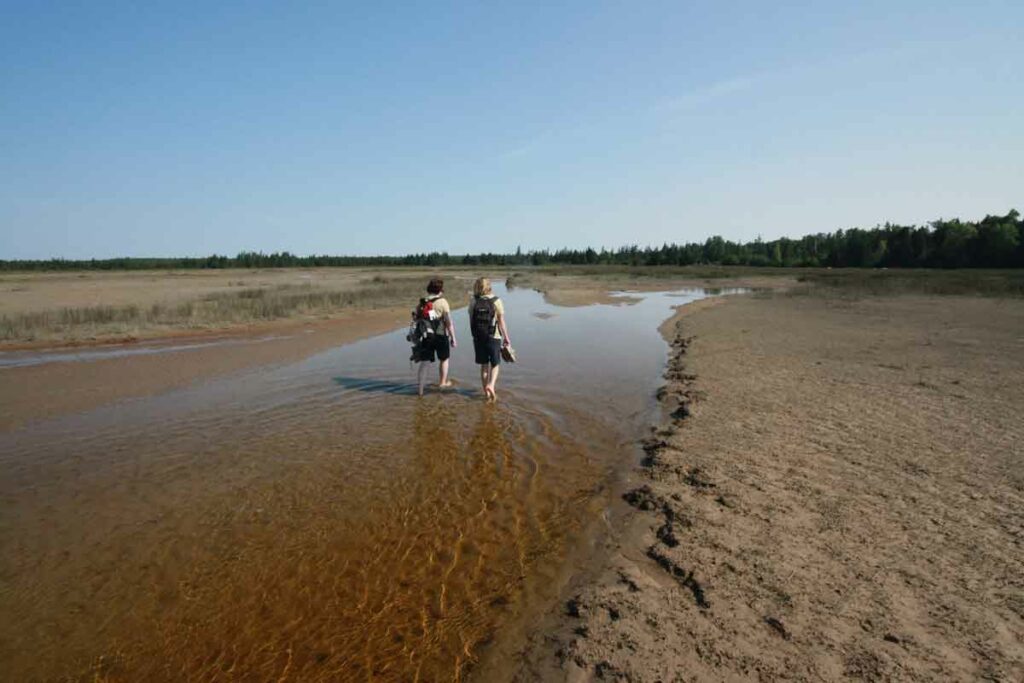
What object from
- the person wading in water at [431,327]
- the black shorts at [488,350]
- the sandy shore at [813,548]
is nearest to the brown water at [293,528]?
the sandy shore at [813,548]

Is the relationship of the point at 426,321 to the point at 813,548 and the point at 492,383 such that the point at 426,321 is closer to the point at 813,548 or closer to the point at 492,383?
the point at 492,383

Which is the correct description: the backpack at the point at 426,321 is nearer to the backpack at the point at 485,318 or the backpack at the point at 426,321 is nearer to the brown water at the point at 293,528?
the backpack at the point at 485,318

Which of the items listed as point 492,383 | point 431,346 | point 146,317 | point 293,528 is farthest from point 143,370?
point 146,317

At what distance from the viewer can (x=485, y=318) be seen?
32.4 ft

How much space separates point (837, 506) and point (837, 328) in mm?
16507

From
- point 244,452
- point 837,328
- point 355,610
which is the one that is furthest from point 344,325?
point 355,610

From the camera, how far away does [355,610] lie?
4.16 metres

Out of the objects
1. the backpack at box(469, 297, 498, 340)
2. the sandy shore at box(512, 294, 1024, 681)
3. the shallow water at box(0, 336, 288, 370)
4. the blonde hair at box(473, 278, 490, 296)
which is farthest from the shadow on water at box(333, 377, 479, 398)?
the shallow water at box(0, 336, 288, 370)

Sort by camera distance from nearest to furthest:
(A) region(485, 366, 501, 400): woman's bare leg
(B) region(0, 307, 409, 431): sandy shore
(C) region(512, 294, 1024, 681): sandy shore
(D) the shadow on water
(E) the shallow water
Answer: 1. (C) region(512, 294, 1024, 681): sandy shore
2. (A) region(485, 366, 501, 400): woman's bare leg
3. (B) region(0, 307, 409, 431): sandy shore
4. (D) the shadow on water
5. (E) the shallow water

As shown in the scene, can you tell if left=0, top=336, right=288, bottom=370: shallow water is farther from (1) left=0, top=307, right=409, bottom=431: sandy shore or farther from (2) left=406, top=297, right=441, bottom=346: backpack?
(2) left=406, top=297, right=441, bottom=346: backpack

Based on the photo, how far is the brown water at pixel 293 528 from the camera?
3770mm

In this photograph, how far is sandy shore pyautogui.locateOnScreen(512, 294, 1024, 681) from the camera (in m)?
3.29

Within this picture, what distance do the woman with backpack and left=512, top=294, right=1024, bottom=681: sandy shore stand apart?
338cm

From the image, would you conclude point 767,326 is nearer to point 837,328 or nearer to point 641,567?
point 837,328
